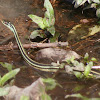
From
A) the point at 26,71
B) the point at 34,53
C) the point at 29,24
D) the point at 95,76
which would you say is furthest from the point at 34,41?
the point at 95,76

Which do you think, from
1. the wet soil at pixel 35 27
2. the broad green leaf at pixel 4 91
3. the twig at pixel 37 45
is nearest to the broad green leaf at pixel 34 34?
the wet soil at pixel 35 27

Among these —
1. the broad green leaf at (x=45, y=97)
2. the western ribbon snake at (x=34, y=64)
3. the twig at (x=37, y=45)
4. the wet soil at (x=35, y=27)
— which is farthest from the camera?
the twig at (x=37, y=45)

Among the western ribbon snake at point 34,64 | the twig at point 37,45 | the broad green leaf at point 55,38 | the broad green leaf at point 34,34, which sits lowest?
the western ribbon snake at point 34,64

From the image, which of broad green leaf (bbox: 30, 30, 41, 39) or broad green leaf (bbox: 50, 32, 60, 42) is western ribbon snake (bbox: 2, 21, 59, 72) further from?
broad green leaf (bbox: 50, 32, 60, 42)

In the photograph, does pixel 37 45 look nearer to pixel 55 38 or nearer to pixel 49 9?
pixel 55 38

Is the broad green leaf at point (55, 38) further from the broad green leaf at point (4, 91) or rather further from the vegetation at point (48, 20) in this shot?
the broad green leaf at point (4, 91)

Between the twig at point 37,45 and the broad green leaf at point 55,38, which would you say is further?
the broad green leaf at point 55,38

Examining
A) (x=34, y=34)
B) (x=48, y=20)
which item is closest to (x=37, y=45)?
(x=34, y=34)

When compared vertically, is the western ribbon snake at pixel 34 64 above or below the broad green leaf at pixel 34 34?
below

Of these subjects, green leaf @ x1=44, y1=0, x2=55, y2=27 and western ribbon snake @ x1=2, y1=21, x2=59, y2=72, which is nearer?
western ribbon snake @ x1=2, y1=21, x2=59, y2=72

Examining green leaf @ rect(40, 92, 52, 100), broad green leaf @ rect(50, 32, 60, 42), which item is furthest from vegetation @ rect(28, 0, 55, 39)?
green leaf @ rect(40, 92, 52, 100)
